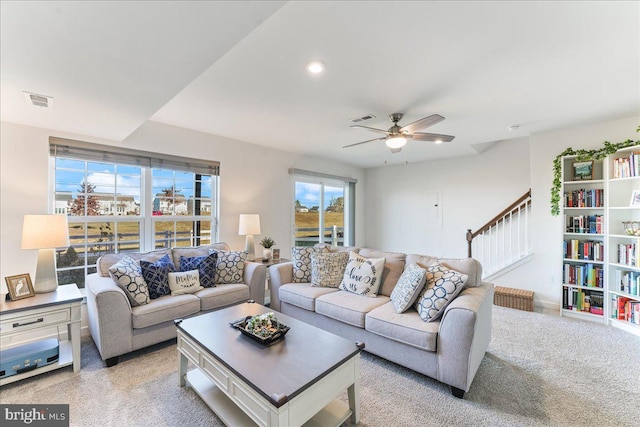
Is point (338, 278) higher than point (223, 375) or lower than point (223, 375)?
higher

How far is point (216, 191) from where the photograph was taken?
415cm

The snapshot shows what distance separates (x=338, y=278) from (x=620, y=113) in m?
3.83

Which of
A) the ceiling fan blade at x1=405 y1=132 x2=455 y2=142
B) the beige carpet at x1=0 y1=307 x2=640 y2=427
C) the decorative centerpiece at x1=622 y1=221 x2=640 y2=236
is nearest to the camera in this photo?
the beige carpet at x1=0 y1=307 x2=640 y2=427

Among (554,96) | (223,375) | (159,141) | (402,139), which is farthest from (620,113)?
(159,141)

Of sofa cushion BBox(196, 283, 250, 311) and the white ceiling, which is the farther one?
sofa cushion BBox(196, 283, 250, 311)

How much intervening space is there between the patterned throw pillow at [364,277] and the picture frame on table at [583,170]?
3008 millimetres

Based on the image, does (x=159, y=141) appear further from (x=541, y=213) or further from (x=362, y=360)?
(x=541, y=213)

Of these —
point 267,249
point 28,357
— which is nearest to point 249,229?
point 267,249

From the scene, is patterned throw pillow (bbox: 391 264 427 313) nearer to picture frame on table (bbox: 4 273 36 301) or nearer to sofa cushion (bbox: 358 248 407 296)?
sofa cushion (bbox: 358 248 407 296)

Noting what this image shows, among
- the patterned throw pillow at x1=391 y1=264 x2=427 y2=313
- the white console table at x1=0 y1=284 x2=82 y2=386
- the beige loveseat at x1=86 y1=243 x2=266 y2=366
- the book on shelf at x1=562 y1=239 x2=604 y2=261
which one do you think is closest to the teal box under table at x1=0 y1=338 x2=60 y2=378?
the white console table at x1=0 y1=284 x2=82 y2=386

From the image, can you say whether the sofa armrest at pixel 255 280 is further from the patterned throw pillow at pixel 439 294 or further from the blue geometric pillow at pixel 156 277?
the patterned throw pillow at pixel 439 294

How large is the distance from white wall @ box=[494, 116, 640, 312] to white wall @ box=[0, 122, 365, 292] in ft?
11.5

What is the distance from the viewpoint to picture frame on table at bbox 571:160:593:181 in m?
3.51

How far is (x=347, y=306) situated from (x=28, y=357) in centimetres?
262
